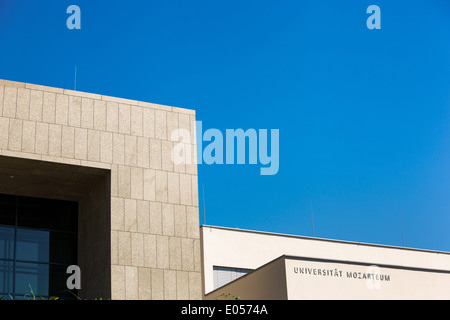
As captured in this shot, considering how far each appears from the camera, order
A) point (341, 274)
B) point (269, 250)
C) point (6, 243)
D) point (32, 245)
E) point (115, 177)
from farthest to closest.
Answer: point (269, 250) < point (32, 245) < point (6, 243) < point (341, 274) < point (115, 177)

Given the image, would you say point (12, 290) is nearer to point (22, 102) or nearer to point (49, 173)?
point (49, 173)

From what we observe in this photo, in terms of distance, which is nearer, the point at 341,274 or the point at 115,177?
the point at 115,177

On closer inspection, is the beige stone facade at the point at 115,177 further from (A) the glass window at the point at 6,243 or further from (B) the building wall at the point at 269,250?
(B) the building wall at the point at 269,250

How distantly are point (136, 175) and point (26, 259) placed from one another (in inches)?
200

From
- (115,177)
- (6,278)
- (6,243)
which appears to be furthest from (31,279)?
(115,177)

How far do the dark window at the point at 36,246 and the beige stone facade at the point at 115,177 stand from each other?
752 mm

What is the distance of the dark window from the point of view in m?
24.1

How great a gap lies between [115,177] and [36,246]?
166 inches

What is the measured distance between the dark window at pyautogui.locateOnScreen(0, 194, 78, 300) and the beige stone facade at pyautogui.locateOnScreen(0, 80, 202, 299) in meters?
0.75

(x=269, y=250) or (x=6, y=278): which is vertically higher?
(x=269, y=250)

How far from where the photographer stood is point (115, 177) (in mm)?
23453

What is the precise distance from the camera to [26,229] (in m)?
24.9

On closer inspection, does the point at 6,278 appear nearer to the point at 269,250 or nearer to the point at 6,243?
the point at 6,243
